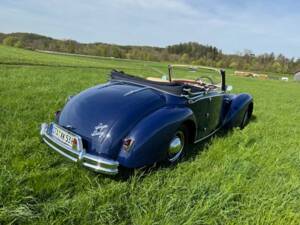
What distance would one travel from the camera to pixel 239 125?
6414 mm

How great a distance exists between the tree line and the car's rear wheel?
238ft

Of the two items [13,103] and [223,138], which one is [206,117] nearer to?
[223,138]

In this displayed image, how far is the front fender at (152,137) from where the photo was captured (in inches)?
126

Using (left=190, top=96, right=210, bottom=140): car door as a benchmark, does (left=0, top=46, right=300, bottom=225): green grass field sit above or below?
below

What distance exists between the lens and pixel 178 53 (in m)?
106

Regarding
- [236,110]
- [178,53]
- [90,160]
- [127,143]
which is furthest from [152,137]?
[178,53]

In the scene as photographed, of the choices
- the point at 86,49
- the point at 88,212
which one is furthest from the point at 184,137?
the point at 86,49

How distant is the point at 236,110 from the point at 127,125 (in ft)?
10.8

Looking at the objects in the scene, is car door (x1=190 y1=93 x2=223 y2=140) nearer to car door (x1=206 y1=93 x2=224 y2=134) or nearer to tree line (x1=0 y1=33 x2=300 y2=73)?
car door (x1=206 y1=93 x2=224 y2=134)

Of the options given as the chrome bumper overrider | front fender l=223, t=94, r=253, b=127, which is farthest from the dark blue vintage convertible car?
front fender l=223, t=94, r=253, b=127

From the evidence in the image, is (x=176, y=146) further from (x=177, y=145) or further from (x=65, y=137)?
(x=65, y=137)

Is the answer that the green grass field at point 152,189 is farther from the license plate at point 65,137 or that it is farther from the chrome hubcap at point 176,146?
the license plate at point 65,137

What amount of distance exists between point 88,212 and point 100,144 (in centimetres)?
82

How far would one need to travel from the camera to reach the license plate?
3.26 meters
